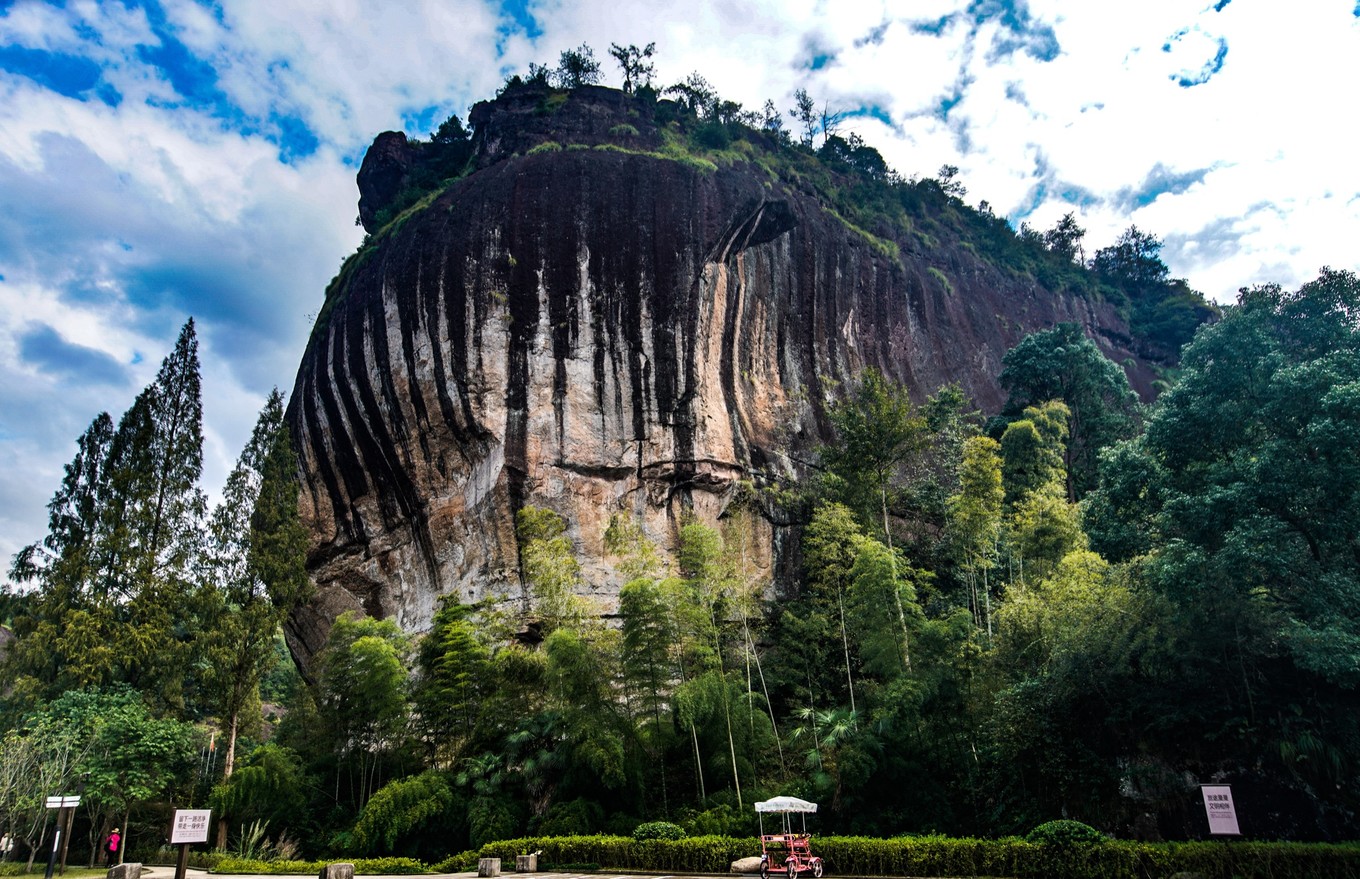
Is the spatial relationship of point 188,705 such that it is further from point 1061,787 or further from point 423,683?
point 1061,787

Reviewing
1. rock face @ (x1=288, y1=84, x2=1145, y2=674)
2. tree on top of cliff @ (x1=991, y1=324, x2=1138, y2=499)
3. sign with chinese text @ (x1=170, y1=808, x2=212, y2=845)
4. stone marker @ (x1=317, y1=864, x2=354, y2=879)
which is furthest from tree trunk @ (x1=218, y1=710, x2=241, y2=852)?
tree on top of cliff @ (x1=991, y1=324, x2=1138, y2=499)

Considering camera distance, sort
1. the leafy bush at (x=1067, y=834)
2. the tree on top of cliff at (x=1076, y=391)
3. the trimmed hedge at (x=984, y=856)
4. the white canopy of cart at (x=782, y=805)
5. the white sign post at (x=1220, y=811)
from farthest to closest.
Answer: the tree on top of cliff at (x=1076, y=391)
the white canopy of cart at (x=782, y=805)
the leafy bush at (x=1067, y=834)
the trimmed hedge at (x=984, y=856)
the white sign post at (x=1220, y=811)

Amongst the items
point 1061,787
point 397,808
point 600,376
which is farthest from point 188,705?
point 1061,787

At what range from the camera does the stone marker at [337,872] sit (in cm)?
1136

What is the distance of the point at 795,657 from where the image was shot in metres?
17.8

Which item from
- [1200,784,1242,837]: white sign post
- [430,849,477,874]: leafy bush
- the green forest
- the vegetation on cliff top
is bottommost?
[430,849,477,874]: leafy bush

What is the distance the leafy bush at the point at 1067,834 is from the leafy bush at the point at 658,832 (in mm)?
5184

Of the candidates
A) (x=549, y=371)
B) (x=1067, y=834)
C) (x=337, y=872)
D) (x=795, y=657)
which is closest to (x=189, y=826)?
(x=337, y=872)

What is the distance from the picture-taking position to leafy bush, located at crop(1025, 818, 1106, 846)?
10.3 meters

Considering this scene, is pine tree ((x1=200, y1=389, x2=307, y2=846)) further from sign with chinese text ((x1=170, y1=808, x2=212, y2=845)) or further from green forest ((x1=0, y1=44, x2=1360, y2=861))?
sign with chinese text ((x1=170, y1=808, x2=212, y2=845))

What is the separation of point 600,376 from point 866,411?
697cm

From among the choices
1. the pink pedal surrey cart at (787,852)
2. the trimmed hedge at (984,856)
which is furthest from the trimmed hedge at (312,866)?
the pink pedal surrey cart at (787,852)

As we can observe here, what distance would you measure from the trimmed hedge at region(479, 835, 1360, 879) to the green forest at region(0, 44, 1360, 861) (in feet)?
3.67

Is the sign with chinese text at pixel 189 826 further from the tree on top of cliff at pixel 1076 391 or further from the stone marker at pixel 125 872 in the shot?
the tree on top of cliff at pixel 1076 391
